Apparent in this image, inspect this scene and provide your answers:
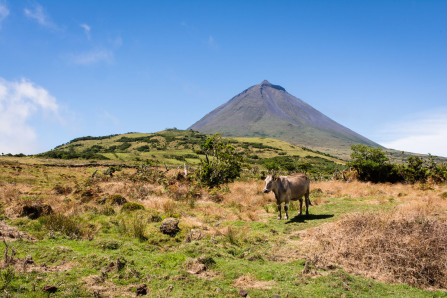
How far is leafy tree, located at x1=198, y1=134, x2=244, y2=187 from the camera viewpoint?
24.4 metres

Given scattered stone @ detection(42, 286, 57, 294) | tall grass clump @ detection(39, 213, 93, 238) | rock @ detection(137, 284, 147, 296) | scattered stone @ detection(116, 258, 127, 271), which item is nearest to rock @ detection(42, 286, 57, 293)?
scattered stone @ detection(42, 286, 57, 294)

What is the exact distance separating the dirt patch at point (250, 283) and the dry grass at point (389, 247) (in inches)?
63.3

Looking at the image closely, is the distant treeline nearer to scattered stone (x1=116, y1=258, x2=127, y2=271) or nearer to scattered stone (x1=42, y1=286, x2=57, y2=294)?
scattered stone (x1=116, y1=258, x2=127, y2=271)

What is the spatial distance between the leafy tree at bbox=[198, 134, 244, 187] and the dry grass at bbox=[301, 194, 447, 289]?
16.5 m

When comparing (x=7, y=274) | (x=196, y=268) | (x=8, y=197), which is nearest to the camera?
(x=7, y=274)

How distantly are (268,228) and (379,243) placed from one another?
444cm

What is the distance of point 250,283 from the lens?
5.83 meters

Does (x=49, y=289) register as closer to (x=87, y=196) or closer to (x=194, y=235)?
(x=194, y=235)

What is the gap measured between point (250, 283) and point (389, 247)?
3.56 metres

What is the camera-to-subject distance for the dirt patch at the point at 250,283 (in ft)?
18.7

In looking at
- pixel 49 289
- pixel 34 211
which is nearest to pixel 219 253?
pixel 49 289

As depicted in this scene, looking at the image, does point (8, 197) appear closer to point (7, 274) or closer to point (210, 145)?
point (7, 274)

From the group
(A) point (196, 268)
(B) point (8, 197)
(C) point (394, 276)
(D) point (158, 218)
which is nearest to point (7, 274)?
(A) point (196, 268)

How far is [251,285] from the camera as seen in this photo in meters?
5.76
